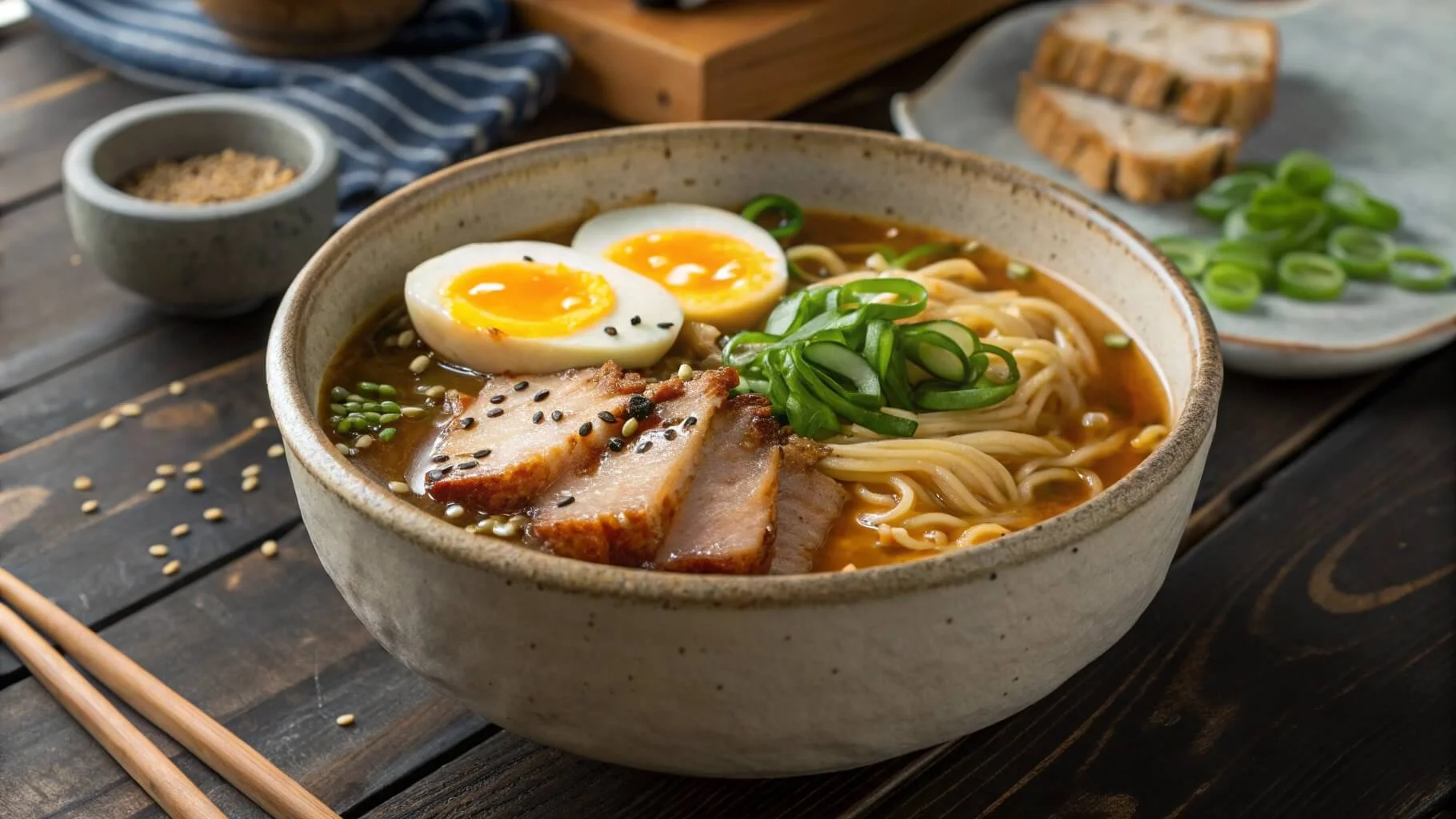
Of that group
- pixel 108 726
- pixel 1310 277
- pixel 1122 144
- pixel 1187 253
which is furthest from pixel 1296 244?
pixel 108 726

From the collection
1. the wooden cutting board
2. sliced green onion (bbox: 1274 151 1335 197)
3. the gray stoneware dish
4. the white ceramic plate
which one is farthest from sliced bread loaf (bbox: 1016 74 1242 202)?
the gray stoneware dish

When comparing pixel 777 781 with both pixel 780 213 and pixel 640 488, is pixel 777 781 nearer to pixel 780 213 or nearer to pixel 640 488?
pixel 640 488

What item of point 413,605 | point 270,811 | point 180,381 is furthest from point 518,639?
point 180,381

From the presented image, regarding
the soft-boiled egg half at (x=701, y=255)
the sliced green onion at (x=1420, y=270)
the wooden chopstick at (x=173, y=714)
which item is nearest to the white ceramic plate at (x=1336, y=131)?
the sliced green onion at (x=1420, y=270)

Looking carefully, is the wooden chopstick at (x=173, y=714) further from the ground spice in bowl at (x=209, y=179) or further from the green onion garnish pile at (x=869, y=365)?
the ground spice in bowl at (x=209, y=179)

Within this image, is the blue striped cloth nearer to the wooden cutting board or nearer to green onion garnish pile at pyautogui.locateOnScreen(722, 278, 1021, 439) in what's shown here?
the wooden cutting board

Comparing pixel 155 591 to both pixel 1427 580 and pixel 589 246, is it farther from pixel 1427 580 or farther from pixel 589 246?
pixel 1427 580
